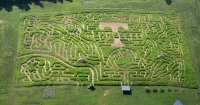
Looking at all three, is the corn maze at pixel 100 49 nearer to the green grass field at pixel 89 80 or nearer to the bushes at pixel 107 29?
the bushes at pixel 107 29

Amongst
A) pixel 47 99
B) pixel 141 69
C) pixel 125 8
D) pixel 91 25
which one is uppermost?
pixel 125 8

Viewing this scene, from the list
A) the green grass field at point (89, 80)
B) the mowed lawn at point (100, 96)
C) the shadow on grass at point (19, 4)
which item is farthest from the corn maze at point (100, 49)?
the shadow on grass at point (19, 4)

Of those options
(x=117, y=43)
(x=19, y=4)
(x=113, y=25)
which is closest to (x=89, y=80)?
(x=117, y=43)

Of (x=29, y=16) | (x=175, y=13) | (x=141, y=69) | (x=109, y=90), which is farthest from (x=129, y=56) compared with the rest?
(x=29, y=16)

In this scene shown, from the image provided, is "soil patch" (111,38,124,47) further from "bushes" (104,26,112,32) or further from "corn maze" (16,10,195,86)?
"bushes" (104,26,112,32)

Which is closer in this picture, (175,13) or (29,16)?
(29,16)

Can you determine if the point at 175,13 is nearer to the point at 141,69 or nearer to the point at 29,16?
the point at 141,69

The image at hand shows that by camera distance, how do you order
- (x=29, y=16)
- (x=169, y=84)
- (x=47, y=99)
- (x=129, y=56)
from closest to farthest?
(x=47, y=99) < (x=169, y=84) < (x=129, y=56) < (x=29, y=16)

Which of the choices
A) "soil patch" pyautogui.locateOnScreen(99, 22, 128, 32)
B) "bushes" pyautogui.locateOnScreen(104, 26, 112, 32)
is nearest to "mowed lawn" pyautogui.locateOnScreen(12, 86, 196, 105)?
"bushes" pyautogui.locateOnScreen(104, 26, 112, 32)
